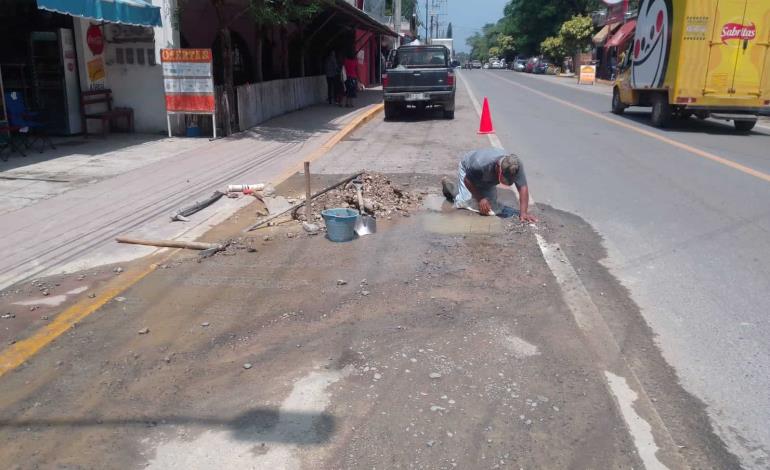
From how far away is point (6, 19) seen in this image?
42.3 ft

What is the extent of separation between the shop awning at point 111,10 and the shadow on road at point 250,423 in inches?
337

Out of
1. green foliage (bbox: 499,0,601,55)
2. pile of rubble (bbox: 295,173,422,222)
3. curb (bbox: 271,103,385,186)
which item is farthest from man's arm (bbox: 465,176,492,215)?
green foliage (bbox: 499,0,601,55)

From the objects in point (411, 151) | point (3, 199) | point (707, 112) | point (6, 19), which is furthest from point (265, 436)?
point (707, 112)

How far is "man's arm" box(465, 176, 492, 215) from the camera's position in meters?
7.59

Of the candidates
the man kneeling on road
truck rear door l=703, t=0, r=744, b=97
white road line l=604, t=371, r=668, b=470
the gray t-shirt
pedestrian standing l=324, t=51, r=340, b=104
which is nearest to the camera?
white road line l=604, t=371, r=668, b=470

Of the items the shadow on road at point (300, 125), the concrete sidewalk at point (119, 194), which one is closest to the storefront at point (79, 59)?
the concrete sidewalk at point (119, 194)

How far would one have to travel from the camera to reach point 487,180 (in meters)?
7.38

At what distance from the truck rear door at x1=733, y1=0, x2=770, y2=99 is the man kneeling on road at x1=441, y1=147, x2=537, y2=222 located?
36.6 ft

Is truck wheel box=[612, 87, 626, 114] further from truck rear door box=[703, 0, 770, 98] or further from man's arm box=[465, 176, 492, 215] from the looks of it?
man's arm box=[465, 176, 492, 215]

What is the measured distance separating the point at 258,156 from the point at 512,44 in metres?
91.6

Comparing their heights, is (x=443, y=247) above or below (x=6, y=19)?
below

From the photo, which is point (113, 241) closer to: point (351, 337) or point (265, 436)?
point (351, 337)

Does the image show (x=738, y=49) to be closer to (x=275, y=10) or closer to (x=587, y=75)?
(x=275, y=10)

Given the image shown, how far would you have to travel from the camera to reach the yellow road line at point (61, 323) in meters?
4.23
